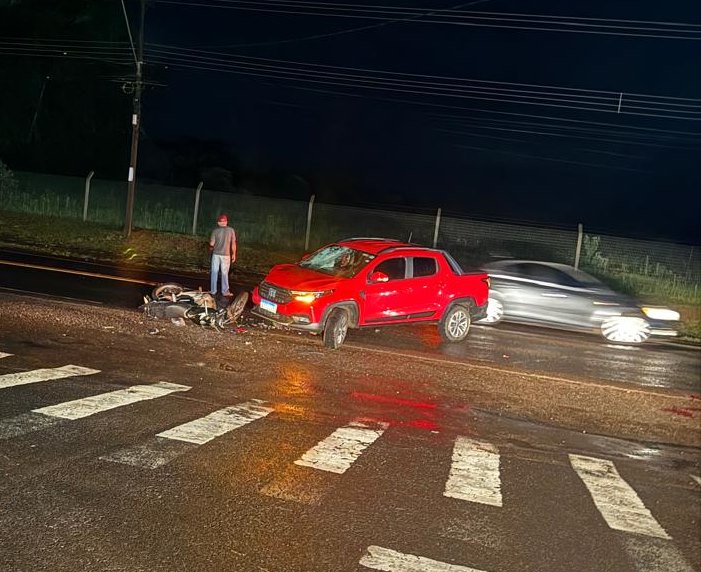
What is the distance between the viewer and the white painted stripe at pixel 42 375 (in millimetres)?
8586

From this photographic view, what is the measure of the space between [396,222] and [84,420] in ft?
77.8

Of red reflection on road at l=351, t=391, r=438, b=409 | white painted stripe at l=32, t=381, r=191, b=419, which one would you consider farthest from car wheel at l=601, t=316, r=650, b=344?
white painted stripe at l=32, t=381, r=191, b=419

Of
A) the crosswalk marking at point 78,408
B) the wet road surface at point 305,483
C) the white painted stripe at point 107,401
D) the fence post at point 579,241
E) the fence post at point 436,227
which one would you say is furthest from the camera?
the fence post at point 436,227

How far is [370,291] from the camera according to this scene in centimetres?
1280

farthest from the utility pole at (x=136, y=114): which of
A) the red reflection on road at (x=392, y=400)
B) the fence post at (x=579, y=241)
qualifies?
the red reflection on road at (x=392, y=400)

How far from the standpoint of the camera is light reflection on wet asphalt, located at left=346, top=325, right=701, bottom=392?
40.9 ft

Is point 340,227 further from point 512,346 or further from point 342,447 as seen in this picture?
point 342,447

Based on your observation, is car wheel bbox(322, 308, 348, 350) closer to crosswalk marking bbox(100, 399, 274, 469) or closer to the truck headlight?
the truck headlight

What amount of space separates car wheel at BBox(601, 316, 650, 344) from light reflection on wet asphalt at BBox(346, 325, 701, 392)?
267 millimetres

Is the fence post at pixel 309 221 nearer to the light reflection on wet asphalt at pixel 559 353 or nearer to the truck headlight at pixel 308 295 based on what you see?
the light reflection on wet asphalt at pixel 559 353

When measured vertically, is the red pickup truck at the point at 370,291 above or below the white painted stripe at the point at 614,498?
above

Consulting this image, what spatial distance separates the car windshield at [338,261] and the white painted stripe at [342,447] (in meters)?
4.81

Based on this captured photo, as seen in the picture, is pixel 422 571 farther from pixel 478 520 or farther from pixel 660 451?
pixel 660 451

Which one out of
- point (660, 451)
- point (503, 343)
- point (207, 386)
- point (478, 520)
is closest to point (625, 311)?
point (503, 343)
